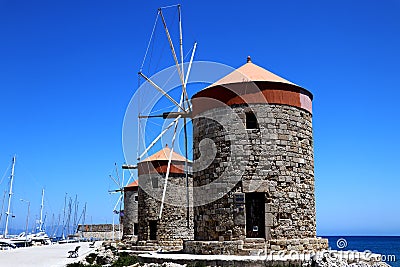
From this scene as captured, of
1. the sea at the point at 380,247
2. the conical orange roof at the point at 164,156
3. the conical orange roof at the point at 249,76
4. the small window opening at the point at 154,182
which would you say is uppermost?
the conical orange roof at the point at 249,76

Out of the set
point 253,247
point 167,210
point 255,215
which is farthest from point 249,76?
point 167,210

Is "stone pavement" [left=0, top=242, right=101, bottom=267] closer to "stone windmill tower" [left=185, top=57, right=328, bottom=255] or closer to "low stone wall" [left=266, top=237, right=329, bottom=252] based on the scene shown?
"stone windmill tower" [left=185, top=57, right=328, bottom=255]

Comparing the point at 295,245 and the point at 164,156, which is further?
the point at 164,156

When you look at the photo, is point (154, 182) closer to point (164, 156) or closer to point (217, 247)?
point (164, 156)

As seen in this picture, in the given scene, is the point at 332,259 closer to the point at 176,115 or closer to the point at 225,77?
the point at 225,77

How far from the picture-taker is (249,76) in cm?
1489

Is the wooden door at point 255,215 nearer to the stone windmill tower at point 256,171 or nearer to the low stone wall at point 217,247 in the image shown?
the stone windmill tower at point 256,171

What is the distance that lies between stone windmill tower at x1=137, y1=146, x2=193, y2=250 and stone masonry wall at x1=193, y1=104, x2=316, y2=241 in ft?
32.1

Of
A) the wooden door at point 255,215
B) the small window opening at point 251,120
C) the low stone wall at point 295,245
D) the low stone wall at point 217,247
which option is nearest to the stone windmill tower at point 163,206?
the low stone wall at point 217,247

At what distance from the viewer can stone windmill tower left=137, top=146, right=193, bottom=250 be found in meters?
24.4

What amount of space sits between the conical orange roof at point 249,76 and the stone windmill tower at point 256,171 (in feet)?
0.13

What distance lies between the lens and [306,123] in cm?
1498

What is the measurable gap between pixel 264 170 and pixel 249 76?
2.92 meters

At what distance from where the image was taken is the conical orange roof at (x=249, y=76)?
14.7m
